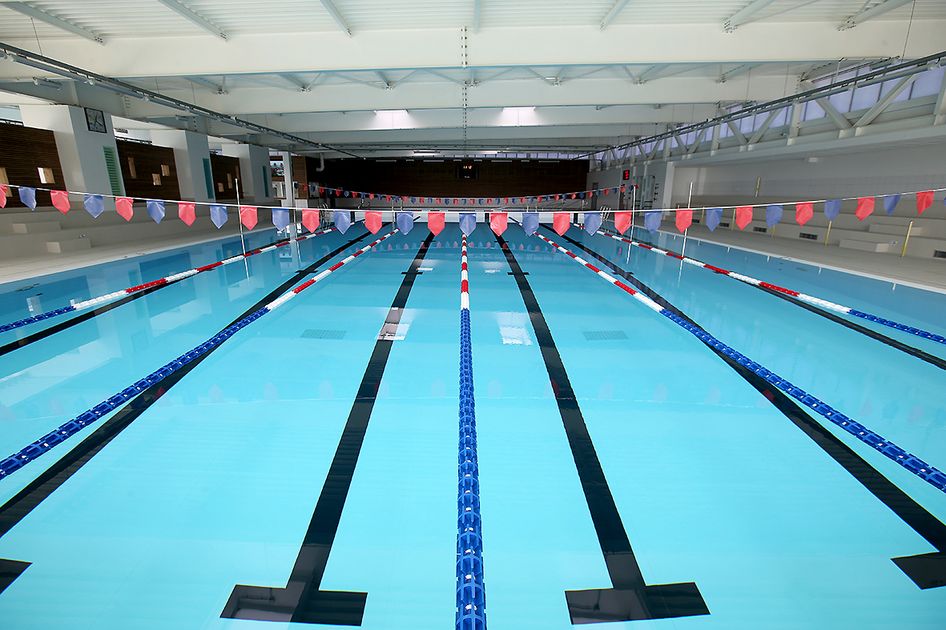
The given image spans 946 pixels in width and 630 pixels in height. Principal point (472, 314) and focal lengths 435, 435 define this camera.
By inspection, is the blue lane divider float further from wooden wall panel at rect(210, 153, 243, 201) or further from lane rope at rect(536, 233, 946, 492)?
wooden wall panel at rect(210, 153, 243, 201)

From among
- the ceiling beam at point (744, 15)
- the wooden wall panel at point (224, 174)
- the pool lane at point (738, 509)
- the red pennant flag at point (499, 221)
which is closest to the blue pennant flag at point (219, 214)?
the red pennant flag at point (499, 221)

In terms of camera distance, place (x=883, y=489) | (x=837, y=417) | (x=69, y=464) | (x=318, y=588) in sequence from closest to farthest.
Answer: (x=318, y=588)
(x=883, y=489)
(x=69, y=464)
(x=837, y=417)

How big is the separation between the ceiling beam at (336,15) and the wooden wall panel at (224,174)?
1220cm

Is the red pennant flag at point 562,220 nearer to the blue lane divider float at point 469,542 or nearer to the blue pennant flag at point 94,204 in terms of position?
the blue lane divider float at point 469,542

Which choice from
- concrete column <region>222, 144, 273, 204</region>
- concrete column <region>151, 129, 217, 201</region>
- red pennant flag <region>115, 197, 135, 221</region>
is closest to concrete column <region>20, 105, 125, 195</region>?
concrete column <region>151, 129, 217, 201</region>

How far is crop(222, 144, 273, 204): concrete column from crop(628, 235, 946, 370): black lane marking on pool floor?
61.4 feet

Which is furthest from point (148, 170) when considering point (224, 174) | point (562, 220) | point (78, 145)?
point (562, 220)

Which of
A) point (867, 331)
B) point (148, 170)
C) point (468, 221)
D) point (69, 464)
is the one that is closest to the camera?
point (69, 464)

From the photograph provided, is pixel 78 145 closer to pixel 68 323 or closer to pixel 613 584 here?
pixel 68 323

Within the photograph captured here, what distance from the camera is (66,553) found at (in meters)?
1.95

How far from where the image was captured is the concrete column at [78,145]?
378 inches

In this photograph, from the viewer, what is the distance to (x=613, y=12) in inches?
219

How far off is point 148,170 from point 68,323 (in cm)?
1038

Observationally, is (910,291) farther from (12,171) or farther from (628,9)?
(12,171)
